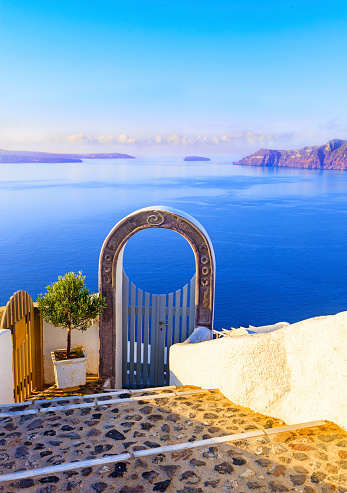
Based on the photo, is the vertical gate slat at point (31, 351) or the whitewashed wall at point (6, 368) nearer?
the whitewashed wall at point (6, 368)

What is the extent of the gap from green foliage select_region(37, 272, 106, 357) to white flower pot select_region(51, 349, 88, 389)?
0.77 ft

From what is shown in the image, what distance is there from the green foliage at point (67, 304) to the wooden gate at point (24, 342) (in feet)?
0.89

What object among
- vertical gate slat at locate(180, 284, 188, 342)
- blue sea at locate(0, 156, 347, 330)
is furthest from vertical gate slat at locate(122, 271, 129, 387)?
blue sea at locate(0, 156, 347, 330)

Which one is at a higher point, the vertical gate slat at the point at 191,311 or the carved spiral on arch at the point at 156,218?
the carved spiral on arch at the point at 156,218

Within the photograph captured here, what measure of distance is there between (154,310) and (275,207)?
75.3 m

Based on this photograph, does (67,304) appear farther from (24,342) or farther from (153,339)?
(153,339)

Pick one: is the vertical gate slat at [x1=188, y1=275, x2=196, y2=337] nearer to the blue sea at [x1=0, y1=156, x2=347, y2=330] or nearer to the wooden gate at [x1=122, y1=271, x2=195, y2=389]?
the wooden gate at [x1=122, y1=271, x2=195, y2=389]

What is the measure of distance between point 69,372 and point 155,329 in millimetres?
1908

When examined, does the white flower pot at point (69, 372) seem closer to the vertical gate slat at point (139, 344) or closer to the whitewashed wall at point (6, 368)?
the whitewashed wall at point (6, 368)

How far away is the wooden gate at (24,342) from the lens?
6.24 meters

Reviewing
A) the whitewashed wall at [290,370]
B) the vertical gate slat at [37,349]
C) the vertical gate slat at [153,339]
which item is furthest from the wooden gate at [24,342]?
the whitewashed wall at [290,370]

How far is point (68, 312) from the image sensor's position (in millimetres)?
6828

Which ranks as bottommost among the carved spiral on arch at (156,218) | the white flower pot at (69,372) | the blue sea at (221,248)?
the blue sea at (221,248)

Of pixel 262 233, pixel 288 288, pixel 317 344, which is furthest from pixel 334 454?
pixel 262 233
